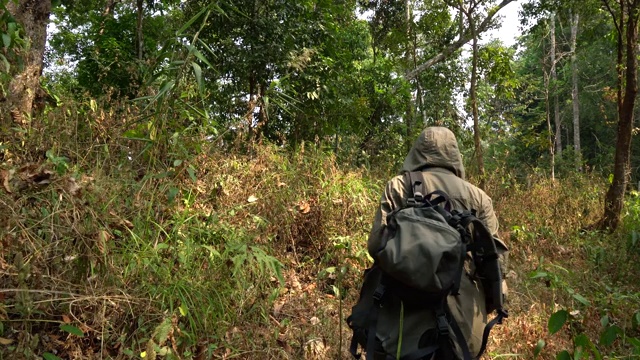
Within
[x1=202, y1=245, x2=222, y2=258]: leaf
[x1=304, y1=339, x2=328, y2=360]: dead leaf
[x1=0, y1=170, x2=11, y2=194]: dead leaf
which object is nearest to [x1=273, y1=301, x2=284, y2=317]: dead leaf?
[x1=304, y1=339, x2=328, y2=360]: dead leaf

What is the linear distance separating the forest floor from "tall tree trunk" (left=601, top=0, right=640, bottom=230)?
1024mm

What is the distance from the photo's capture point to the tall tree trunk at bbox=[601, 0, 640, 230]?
727 centimetres

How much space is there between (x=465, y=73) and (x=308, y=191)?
9.49m

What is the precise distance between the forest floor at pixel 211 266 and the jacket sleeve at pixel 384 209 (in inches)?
35.8

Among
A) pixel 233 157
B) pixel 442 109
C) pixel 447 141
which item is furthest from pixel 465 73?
pixel 447 141

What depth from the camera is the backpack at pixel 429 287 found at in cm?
209

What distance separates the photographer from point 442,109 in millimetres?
12547

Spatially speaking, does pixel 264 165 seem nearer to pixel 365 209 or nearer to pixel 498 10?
pixel 365 209

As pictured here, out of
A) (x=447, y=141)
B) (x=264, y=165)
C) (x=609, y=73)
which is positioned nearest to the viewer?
(x=447, y=141)

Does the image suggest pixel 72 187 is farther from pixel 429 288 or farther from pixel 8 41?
pixel 429 288

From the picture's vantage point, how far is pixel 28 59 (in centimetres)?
400

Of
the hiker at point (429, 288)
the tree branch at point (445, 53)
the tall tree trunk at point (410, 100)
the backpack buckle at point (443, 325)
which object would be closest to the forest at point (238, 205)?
the tall tree trunk at point (410, 100)

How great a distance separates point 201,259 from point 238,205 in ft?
3.78

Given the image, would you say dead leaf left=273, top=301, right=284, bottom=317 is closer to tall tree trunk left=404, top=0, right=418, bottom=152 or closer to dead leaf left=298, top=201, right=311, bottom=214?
dead leaf left=298, top=201, right=311, bottom=214
